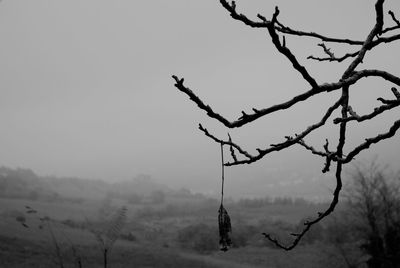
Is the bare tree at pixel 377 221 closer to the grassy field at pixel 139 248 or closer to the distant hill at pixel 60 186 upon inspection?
the grassy field at pixel 139 248

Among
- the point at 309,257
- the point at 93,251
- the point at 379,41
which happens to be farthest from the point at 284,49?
the point at 309,257

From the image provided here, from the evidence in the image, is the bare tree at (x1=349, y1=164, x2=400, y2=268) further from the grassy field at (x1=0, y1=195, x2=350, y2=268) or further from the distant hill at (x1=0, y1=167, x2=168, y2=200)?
the distant hill at (x1=0, y1=167, x2=168, y2=200)

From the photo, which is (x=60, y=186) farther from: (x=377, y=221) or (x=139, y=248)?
(x=377, y=221)

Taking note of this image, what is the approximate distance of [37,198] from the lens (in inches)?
3654

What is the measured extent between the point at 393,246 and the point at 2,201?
74.8 m

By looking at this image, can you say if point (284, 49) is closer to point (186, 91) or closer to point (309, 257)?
point (186, 91)

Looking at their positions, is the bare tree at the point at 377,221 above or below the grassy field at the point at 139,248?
above

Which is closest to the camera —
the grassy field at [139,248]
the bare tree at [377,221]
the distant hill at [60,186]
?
the bare tree at [377,221]

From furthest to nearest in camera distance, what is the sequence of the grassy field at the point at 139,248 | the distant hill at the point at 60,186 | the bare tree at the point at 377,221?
1. the distant hill at the point at 60,186
2. the grassy field at the point at 139,248
3. the bare tree at the point at 377,221

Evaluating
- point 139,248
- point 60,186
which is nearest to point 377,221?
point 139,248

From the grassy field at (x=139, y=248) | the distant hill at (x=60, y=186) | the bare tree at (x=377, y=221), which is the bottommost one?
the grassy field at (x=139, y=248)

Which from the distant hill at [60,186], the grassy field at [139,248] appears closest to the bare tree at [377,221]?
the grassy field at [139,248]

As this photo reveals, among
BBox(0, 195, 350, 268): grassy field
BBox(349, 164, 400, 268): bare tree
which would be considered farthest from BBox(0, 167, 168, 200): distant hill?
BBox(349, 164, 400, 268): bare tree

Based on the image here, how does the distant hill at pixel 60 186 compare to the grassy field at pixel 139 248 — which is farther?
the distant hill at pixel 60 186
